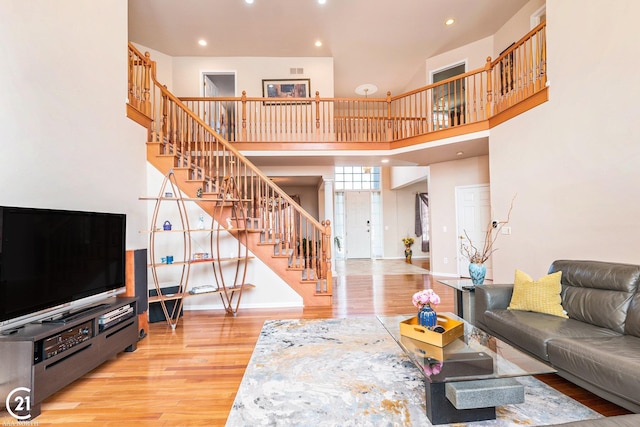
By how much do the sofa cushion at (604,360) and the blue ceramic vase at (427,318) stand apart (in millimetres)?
783

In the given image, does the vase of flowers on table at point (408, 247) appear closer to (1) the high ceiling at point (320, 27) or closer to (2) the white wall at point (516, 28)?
(1) the high ceiling at point (320, 27)

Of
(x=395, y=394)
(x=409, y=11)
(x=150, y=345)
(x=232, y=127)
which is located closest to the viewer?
(x=395, y=394)

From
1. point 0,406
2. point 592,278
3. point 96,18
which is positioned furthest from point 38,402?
point 592,278

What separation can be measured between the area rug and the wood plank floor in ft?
0.48

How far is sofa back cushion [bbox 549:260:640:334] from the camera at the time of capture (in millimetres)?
2195

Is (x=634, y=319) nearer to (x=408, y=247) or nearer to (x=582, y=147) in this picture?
(x=582, y=147)

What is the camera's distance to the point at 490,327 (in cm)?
265

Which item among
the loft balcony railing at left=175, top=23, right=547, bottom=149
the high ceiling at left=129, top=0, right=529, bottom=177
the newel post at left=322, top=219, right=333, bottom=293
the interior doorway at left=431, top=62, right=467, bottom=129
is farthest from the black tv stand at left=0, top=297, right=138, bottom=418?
the interior doorway at left=431, top=62, right=467, bottom=129

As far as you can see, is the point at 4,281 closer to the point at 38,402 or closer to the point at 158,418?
the point at 38,402

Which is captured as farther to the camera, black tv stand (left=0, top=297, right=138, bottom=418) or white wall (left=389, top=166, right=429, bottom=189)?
white wall (left=389, top=166, right=429, bottom=189)

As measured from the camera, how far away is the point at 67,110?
2713mm

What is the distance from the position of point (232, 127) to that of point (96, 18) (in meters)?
2.88

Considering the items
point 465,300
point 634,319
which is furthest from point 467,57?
point 634,319

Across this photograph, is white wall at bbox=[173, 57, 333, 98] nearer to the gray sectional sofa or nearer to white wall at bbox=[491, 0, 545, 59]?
white wall at bbox=[491, 0, 545, 59]
